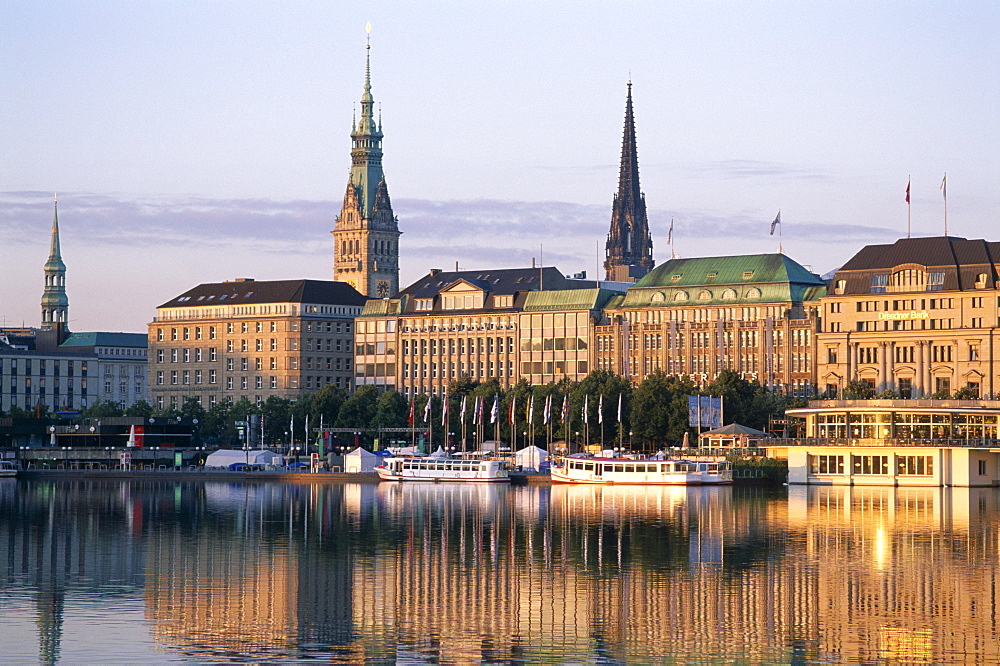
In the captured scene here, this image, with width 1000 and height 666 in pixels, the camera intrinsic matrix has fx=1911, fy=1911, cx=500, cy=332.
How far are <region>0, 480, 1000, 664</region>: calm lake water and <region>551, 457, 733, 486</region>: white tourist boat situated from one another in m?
47.6

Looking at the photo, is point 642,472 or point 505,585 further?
point 642,472

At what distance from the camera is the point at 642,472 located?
185375mm

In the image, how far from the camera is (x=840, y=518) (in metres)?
118

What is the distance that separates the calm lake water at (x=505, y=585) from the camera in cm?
5759

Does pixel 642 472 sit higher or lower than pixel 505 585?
higher

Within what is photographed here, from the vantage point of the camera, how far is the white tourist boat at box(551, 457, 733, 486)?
180 m

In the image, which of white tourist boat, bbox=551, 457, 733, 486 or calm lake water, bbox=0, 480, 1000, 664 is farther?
white tourist boat, bbox=551, 457, 733, 486

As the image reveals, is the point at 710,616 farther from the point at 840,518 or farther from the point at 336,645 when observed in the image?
the point at 840,518

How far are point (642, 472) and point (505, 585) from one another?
111830mm

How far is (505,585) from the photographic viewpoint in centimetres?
7444

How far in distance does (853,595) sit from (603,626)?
43.1ft

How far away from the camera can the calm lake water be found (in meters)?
57.6

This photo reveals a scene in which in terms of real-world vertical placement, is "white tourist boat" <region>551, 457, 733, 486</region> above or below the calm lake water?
above

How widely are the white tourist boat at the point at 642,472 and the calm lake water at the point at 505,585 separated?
4758cm
